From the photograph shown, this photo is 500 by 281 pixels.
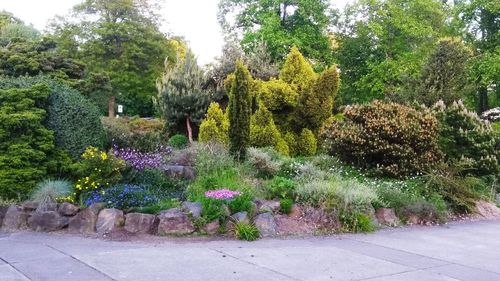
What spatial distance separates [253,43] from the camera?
2639cm

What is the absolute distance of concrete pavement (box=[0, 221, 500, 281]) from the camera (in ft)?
18.1

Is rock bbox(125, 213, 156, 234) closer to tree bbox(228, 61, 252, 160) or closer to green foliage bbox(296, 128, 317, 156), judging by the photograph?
tree bbox(228, 61, 252, 160)

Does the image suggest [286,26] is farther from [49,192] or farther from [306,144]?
[49,192]

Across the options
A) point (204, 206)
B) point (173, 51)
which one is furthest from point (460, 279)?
point (173, 51)

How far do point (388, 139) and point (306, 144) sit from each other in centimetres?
359

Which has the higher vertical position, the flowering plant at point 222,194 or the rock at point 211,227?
the flowering plant at point 222,194

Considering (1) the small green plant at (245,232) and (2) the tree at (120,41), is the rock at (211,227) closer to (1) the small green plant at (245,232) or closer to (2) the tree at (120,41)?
(1) the small green plant at (245,232)

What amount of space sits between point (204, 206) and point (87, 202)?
196cm

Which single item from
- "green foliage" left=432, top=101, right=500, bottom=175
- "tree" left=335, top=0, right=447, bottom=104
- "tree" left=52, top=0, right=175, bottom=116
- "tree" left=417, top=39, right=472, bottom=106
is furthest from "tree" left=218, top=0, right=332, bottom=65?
"green foliage" left=432, top=101, right=500, bottom=175

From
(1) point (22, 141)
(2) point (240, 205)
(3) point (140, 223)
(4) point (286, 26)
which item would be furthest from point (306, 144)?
(4) point (286, 26)

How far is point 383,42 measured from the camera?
27.8 meters

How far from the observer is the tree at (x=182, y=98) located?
16.5m

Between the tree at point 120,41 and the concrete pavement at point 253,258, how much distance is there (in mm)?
19668

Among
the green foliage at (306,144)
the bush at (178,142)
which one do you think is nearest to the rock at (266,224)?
the green foliage at (306,144)
